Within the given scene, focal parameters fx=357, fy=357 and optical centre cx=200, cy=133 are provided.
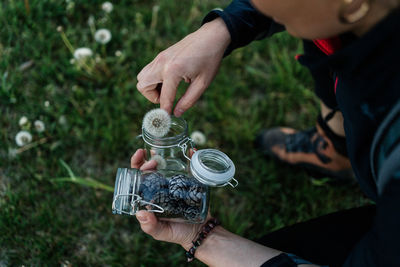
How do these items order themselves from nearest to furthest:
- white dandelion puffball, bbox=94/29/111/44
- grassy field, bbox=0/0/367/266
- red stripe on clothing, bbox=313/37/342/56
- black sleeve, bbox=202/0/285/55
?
red stripe on clothing, bbox=313/37/342/56 < black sleeve, bbox=202/0/285/55 < grassy field, bbox=0/0/367/266 < white dandelion puffball, bbox=94/29/111/44

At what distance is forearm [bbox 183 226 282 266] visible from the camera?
1.09 meters

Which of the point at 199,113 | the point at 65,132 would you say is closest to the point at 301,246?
the point at 199,113

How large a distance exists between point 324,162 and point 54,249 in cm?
129

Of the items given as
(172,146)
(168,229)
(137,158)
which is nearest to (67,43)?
(137,158)

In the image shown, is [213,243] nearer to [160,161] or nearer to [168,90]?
[160,161]

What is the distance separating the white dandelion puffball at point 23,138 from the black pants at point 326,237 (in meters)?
1.18

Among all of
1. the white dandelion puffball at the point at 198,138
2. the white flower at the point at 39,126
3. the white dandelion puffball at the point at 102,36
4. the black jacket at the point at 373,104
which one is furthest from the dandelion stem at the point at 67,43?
the black jacket at the point at 373,104

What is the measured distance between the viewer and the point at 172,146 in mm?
1140

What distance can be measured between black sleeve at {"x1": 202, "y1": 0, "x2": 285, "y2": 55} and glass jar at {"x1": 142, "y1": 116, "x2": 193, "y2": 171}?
0.30 metres

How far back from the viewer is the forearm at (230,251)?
1086 millimetres

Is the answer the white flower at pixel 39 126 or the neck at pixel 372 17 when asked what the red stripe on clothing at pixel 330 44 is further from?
the white flower at pixel 39 126

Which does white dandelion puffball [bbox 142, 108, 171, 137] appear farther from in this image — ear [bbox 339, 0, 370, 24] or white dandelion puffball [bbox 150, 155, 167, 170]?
ear [bbox 339, 0, 370, 24]

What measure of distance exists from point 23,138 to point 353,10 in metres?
1.54

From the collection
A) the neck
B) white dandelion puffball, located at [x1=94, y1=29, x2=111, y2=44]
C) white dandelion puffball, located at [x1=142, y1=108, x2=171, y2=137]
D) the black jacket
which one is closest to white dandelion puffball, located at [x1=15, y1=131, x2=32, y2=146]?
white dandelion puffball, located at [x1=94, y1=29, x2=111, y2=44]
